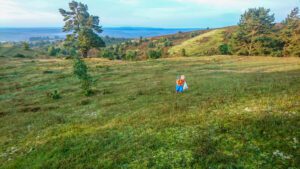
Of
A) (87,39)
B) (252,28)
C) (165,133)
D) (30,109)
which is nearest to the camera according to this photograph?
(165,133)

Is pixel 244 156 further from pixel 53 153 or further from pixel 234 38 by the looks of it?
pixel 234 38

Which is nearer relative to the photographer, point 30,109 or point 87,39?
A: point 30,109

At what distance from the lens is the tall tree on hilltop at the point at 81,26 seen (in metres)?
80.8

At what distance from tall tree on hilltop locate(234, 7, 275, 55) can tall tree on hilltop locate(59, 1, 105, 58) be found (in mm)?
47954

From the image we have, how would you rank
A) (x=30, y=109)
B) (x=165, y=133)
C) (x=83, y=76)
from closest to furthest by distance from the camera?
(x=165, y=133) → (x=30, y=109) → (x=83, y=76)

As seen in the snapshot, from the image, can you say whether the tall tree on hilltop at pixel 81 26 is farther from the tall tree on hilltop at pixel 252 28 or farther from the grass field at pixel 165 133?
the grass field at pixel 165 133

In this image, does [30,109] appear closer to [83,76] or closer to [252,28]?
[83,76]

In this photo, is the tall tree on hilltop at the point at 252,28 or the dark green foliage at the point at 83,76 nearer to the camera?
the dark green foliage at the point at 83,76

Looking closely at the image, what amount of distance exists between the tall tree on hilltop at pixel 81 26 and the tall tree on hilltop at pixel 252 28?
48.0 metres

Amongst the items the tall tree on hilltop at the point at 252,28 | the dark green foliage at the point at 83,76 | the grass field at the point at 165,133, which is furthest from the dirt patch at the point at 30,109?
the tall tree on hilltop at the point at 252,28

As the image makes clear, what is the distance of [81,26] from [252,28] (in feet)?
192

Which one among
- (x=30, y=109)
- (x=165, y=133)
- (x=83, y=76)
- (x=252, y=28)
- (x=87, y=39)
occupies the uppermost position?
(x=252, y=28)

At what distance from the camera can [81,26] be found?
8250 cm

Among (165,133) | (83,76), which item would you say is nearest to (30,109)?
(83,76)
